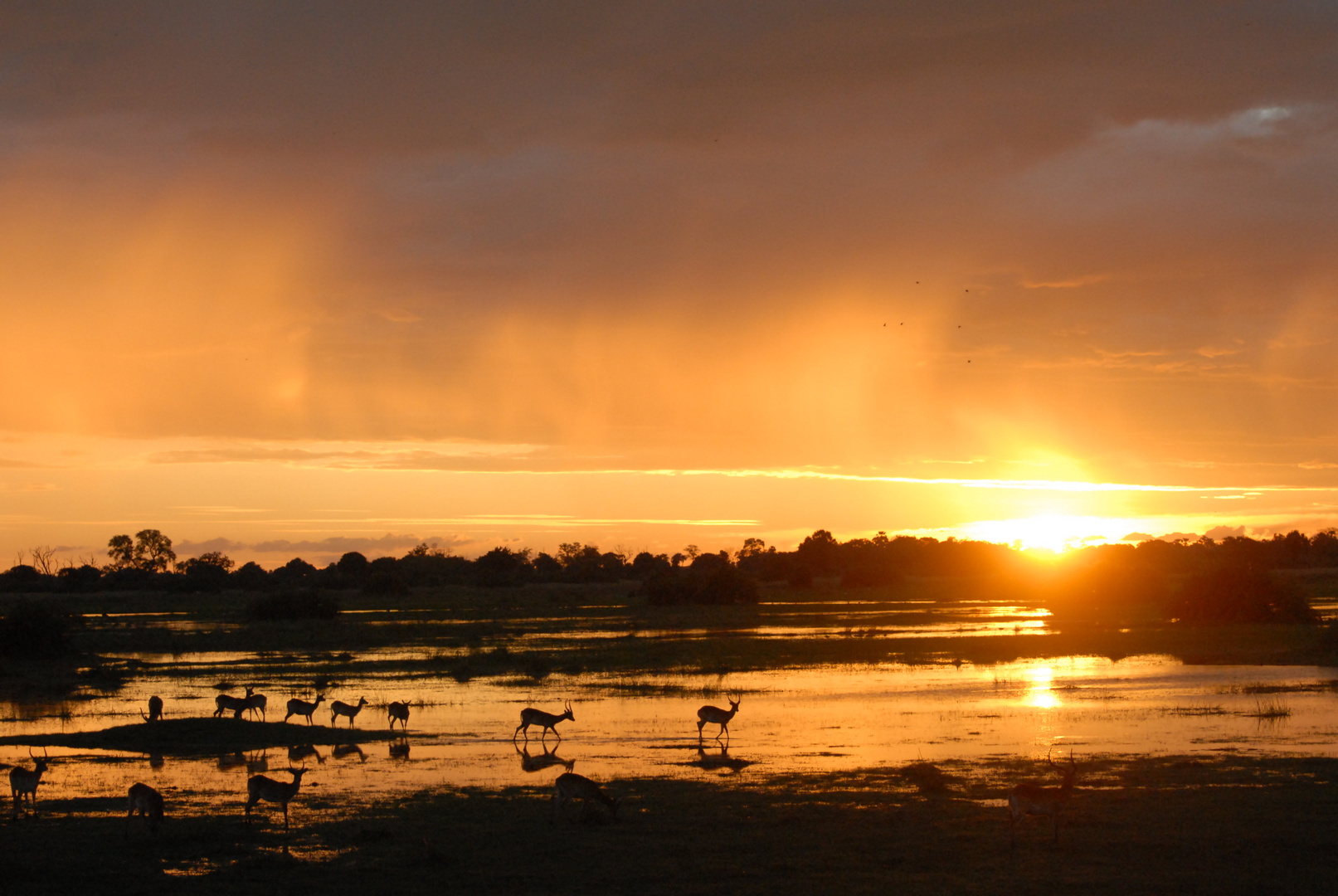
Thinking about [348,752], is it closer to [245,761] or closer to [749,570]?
[245,761]

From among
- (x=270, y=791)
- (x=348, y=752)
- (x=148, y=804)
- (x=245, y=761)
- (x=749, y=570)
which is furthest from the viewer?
(x=749, y=570)

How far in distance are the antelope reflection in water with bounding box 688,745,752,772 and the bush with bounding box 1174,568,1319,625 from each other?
41501 millimetres

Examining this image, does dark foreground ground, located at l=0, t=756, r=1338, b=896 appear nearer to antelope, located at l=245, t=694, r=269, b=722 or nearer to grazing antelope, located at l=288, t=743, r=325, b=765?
grazing antelope, located at l=288, t=743, r=325, b=765

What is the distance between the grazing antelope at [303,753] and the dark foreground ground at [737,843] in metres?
4.04

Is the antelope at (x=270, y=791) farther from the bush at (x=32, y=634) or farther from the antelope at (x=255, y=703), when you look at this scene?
the bush at (x=32, y=634)

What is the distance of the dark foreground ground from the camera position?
1234 centimetres

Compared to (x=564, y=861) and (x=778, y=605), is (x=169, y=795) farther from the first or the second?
(x=778, y=605)

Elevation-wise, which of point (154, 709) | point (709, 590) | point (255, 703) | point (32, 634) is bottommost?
point (255, 703)

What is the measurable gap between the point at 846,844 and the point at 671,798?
3.78 metres

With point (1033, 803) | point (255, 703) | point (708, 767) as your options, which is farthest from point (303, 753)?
point (1033, 803)

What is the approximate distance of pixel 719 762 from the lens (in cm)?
2022

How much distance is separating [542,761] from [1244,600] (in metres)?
44.6

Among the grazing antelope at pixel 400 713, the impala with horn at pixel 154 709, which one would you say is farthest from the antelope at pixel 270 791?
the impala with horn at pixel 154 709

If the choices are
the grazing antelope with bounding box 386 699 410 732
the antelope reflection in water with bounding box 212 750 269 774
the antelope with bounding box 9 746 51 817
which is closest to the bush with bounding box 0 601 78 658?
the grazing antelope with bounding box 386 699 410 732
